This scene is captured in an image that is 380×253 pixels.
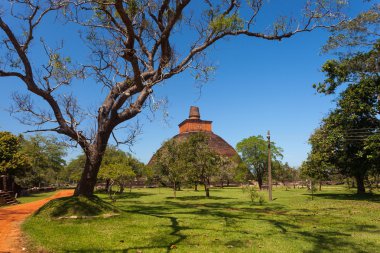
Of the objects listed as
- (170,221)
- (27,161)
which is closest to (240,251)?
(170,221)

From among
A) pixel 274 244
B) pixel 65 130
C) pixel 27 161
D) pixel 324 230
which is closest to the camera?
pixel 274 244

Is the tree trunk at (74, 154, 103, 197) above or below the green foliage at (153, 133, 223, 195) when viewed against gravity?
below

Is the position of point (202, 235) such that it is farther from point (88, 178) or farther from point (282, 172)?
point (282, 172)

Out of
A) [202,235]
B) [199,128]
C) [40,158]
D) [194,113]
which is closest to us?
[202,235]

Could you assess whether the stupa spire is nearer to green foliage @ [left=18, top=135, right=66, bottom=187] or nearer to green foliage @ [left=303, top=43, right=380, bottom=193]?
green foliage @ [left=18, top=135, right=66, bottom=187]

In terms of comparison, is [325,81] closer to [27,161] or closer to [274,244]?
[274,244]

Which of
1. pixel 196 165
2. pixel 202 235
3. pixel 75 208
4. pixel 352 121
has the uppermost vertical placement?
pixel 352 121

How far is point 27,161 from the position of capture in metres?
31.0

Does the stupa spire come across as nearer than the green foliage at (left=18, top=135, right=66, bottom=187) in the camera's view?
No

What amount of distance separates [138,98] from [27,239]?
278 inches

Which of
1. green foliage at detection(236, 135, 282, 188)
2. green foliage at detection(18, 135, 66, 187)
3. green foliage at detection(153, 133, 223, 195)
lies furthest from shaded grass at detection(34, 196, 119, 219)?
green foliage at detection(236, 135, 282, 188)

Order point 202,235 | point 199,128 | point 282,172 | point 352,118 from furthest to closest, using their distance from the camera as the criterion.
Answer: point 199,128 → point 282,172 → point 352,118 → point 202,235

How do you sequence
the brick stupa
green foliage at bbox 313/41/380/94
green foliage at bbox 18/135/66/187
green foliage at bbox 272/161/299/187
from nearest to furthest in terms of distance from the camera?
green foliage at bbox 313/41/380/94, green foliage at bbox 18/135/66/187, green foliage at bbox 272/161/299/187, the brick stupa

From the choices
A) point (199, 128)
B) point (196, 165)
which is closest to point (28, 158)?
point (196, 165)
